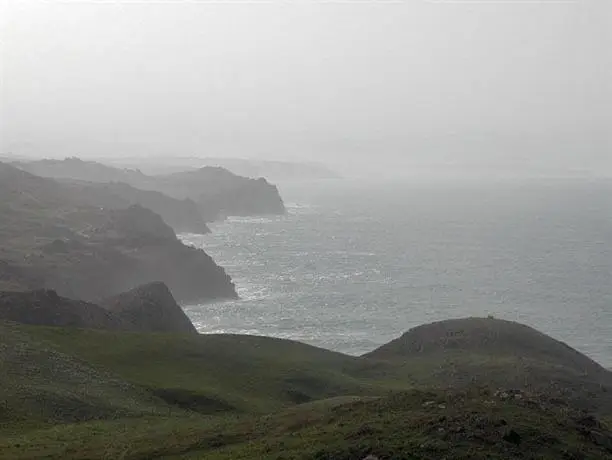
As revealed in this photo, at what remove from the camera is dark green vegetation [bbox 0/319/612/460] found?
101ft

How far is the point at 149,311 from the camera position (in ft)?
283

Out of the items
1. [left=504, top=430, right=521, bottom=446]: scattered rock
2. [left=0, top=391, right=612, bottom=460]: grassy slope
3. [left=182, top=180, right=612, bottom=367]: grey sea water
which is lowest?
[left=182, top=180, right=612, bottom=367]: grey sea water

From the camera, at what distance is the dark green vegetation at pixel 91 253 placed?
354 ft

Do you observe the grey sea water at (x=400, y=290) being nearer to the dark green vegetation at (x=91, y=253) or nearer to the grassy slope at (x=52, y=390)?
the dark green vegetation at (x=91, y=253)

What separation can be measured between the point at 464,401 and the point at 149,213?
122m

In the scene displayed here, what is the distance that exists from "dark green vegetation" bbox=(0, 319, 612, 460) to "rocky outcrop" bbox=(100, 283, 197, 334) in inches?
607

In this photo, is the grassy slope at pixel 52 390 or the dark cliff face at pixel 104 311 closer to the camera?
the grassy slope at pixel 52 390

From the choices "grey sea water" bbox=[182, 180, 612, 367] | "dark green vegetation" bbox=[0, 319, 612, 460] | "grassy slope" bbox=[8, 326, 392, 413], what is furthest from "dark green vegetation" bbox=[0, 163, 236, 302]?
"dark green vegetation" bbox=[0, 319, 612, 460]

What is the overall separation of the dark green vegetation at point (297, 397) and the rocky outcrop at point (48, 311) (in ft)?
29.2

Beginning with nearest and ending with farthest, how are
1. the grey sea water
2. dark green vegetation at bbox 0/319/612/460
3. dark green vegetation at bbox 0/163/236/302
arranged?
1. dark green vegetation at bbox 0/319/612/460
2. the grey sea water
3. dark green vegetation at bbox 0/163/236/302

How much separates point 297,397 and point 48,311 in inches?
1250

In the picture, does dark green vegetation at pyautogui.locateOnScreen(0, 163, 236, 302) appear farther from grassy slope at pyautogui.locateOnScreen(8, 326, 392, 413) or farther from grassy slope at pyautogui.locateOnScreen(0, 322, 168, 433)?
grassy slope at pyautogui.locateOnScreen(0, 322, 168, 433)

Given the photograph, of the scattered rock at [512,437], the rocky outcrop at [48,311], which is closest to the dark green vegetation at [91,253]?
the rocky outcrop at [48,311]

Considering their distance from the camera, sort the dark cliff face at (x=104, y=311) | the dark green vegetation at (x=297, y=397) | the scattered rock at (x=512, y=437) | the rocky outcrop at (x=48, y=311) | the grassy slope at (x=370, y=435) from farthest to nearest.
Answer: the dark cliff face at (x=104, y=311) < the rocky outcrop at (x=48, y=311) < the dark green vegetation at (x=297, y=397) < the scattered rock at (x=512, y=437) < the grassy slope at (x=370, y=435)
